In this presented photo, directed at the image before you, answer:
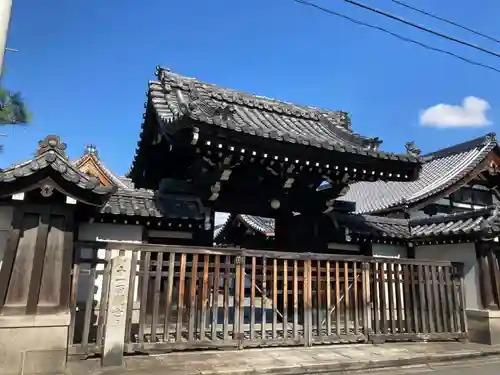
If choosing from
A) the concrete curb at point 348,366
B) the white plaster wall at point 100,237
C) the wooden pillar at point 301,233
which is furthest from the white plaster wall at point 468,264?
the white plaster wall at point 100,237

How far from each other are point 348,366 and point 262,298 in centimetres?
193

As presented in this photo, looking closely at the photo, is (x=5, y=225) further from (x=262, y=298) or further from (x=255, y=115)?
(x=255, y=115)

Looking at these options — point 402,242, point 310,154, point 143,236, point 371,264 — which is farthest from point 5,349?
point 402,242

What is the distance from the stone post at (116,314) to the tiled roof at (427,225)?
5340mm

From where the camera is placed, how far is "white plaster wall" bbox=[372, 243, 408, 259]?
9.90 m

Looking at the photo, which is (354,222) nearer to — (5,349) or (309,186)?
(309,186)

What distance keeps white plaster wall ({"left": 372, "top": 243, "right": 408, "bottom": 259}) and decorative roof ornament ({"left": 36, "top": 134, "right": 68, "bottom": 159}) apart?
7.59 metres

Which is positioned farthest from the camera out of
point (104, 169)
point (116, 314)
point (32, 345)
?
point (104, 169)

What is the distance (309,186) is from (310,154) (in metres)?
1.48

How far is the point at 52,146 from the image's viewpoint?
606 cm

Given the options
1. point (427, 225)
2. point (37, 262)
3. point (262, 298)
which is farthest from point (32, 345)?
point (427, 225)

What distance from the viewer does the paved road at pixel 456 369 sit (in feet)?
20.7

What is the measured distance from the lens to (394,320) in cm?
831

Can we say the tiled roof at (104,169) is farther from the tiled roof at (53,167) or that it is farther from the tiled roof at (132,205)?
the tiled roof at (53,167)
